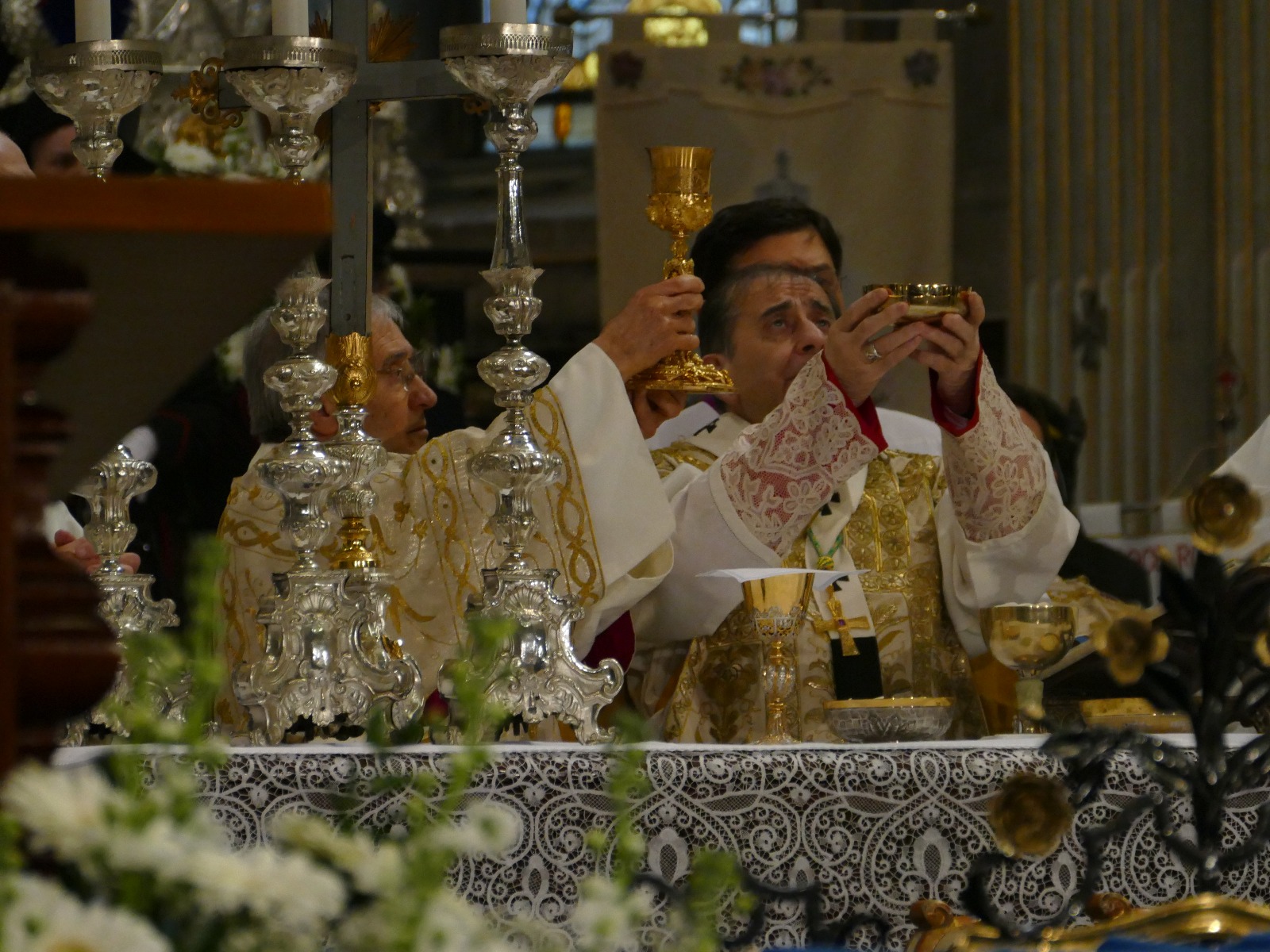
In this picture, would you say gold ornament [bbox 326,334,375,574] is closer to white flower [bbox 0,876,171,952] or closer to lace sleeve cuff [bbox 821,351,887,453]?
lace sleeve cuff [bbox 821,351,887,453]

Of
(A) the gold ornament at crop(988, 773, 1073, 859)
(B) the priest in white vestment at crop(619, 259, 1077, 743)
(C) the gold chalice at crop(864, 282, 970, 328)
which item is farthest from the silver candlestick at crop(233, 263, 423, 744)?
(A) the gold ornament at crop(988, 773, 1073, 859)

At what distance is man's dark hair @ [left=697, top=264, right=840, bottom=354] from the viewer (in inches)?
157

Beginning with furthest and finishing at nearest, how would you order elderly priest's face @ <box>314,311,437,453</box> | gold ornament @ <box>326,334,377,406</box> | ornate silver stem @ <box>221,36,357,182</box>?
elderly priest's face @ <box>314,311,437,453</box> < gold ornament @ <box>326,334,377,406</box> < ornate silver stem @ <box>221,36,357,182</box>

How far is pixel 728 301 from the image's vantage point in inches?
158

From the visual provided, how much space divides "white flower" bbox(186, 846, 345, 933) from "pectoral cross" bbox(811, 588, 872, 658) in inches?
105

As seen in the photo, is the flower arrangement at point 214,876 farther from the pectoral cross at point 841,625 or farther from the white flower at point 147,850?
the pectoral cross at point 841,625

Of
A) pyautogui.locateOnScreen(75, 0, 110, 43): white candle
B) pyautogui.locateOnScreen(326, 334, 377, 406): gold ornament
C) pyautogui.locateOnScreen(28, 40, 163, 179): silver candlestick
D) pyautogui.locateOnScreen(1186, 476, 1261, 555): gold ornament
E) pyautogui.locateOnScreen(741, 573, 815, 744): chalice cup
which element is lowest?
pyautogui.locateOnScreen(741, 573, 815, 744): chalice cup

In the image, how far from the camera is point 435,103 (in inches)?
371

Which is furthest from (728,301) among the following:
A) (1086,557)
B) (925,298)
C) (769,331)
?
(1086,557)

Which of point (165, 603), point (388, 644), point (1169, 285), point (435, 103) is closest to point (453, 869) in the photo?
point (388, 644)

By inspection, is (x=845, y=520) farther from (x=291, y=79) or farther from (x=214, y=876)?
(x=214, y=876)

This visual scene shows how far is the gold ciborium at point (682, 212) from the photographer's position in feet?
9.16

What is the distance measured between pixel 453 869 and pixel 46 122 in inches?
101

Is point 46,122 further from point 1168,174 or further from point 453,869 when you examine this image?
point 1168,174
